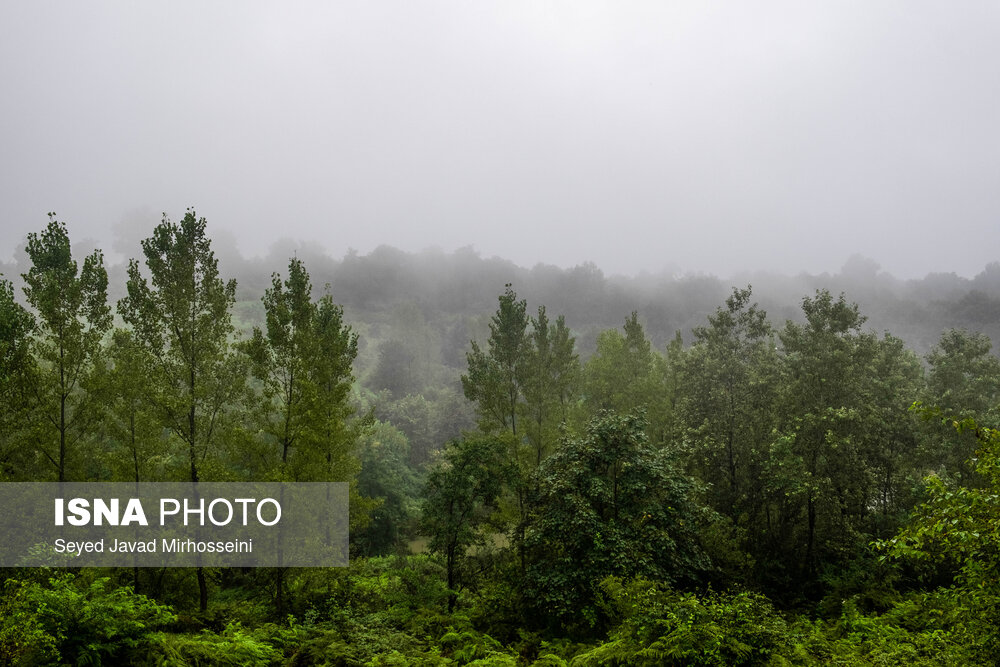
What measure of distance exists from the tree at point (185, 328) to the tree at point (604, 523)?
33.3 ft

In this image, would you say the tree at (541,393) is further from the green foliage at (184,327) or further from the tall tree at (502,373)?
the green foliage at (184,327)

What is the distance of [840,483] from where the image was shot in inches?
674

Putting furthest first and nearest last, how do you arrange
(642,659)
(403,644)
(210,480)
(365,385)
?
(365,385)
(210,480)
(403,644)
(642,659)

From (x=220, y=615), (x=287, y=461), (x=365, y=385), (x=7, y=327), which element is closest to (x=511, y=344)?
(x=287, y=461)

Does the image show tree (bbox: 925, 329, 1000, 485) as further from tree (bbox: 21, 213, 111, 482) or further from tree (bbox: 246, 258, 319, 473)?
tree (bbox: 21, 213, 111, 482)

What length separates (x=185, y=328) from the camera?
43.3 feet

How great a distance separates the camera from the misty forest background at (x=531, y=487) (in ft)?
23.6

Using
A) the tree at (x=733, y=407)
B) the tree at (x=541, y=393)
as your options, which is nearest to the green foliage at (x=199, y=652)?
the tree at (x=541, y=393)

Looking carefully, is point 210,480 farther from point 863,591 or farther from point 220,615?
point 863,591

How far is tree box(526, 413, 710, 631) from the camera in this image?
11.4 m

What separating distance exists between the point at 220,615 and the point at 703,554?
44.2ft

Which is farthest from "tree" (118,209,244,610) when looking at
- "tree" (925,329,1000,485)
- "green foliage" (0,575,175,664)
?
"tree" (925,329,1000,485)

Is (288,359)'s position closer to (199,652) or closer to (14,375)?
(14,375)
